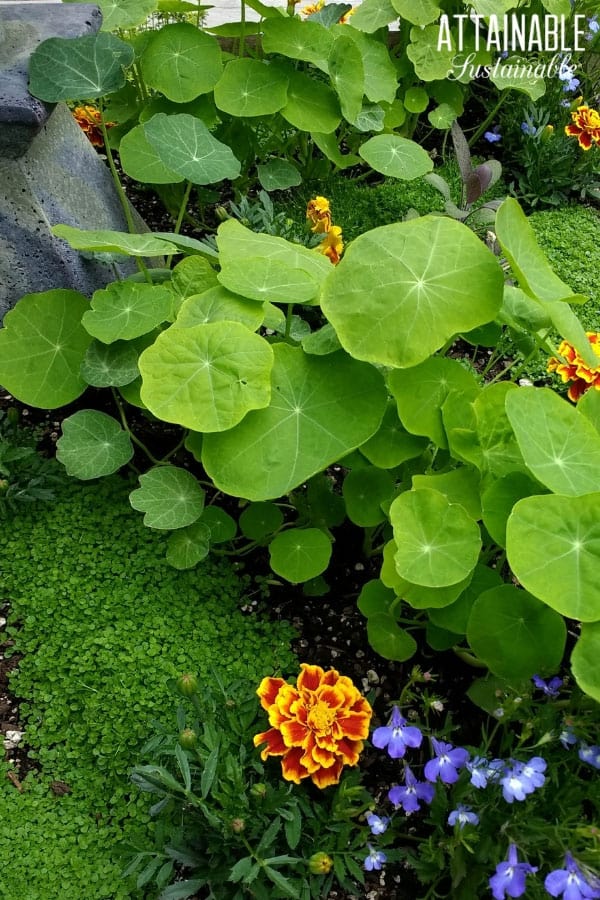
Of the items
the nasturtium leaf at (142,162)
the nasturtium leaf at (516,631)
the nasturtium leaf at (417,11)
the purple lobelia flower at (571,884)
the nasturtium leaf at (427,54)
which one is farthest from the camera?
the nasturtium leaf at (427,54)

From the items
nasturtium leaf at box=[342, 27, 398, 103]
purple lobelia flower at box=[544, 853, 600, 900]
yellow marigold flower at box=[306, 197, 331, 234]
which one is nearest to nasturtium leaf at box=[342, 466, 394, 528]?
purple lobelia flower at box=[544, 853, 600, 900]

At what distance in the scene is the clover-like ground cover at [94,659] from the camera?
1.69 m

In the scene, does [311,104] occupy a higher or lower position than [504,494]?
higher

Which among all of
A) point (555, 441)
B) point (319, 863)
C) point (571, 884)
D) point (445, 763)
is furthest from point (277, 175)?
point (571, 884)

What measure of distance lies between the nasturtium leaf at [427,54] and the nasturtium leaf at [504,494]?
7.18 feet

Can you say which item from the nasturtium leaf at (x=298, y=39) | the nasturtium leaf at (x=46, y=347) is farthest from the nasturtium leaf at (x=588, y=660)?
the nasturtium leaf at (x=298, y=39)

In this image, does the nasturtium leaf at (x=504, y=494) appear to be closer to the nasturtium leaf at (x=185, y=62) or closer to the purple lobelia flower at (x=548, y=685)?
the purple lobelia flower at (x=548, y=685)

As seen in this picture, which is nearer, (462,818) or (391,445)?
(462,818)

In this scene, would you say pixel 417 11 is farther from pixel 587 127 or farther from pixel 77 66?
pixel 77 66

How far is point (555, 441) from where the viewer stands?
5.44 feet

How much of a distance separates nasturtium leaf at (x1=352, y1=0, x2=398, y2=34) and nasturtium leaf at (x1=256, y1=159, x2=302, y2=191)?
71cm

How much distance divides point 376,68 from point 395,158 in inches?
19.7

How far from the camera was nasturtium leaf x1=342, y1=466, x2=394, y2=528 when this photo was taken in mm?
1905

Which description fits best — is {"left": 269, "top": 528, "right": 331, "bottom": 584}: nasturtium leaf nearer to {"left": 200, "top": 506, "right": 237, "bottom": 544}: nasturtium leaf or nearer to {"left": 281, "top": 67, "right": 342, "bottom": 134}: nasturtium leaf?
{"left": 200, "top": 506, "right": 237, "bottom": 544}: nasturtium leaf
